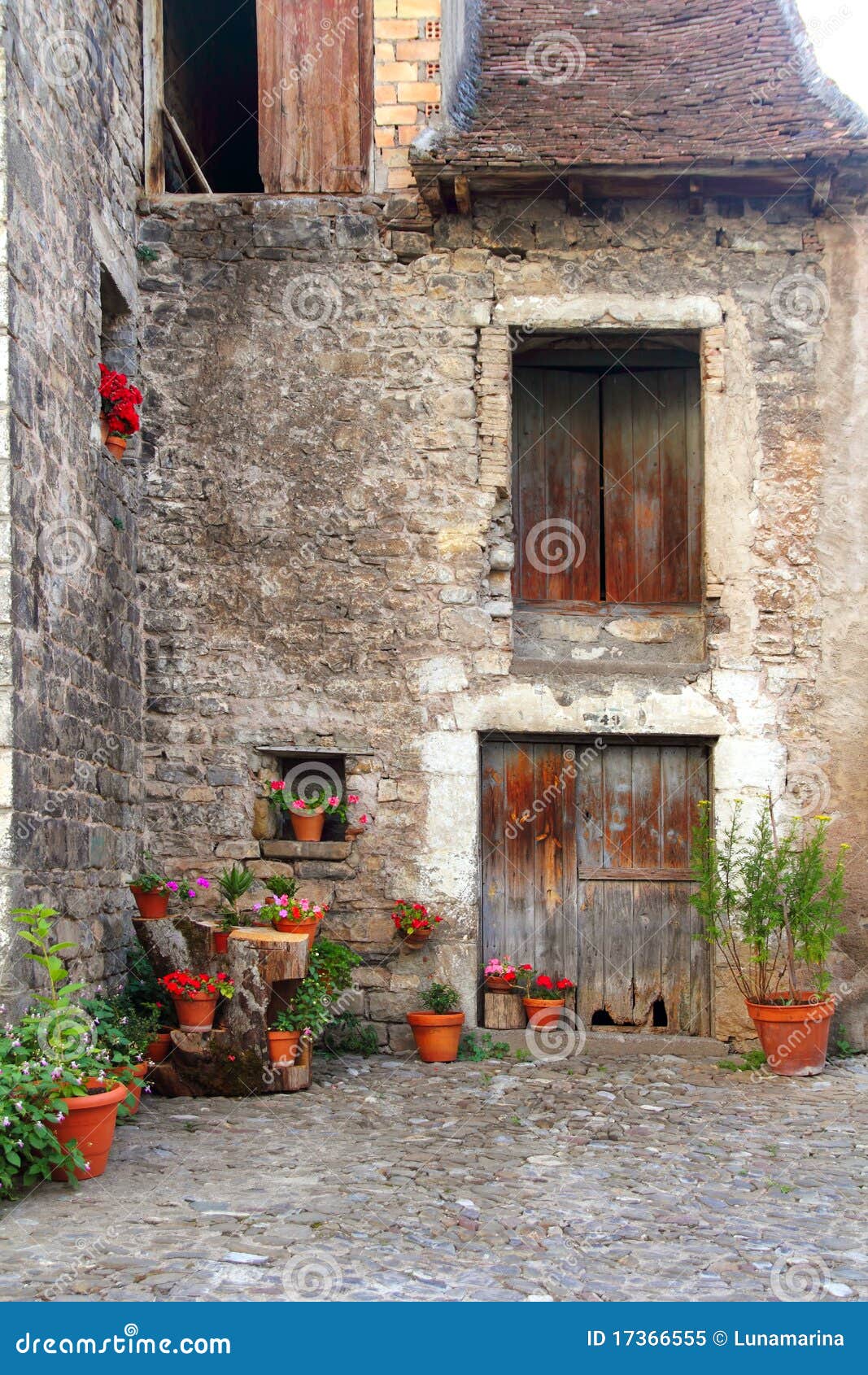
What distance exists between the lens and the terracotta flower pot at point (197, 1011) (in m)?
5.82

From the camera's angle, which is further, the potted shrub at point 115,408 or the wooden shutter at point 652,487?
the wooden shutter at point 652,487

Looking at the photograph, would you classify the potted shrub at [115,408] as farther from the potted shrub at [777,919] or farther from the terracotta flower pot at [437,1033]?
the potted shrub at [777,919]

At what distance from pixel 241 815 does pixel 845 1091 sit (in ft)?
11.8

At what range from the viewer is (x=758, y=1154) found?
4.91 metres

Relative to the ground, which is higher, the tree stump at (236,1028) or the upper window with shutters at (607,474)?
the upper window with shutters at (607,474)

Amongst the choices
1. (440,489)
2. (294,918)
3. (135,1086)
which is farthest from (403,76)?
(135,1086)

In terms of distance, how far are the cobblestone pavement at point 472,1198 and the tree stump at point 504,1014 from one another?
24.5 inches

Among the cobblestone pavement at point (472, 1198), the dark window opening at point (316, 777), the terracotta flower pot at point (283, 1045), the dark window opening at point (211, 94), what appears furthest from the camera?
the dark window opening at point (211, 94)

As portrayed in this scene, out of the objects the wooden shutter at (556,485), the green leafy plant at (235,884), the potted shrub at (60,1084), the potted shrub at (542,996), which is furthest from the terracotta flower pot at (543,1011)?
the potted shrub at (60,1084)

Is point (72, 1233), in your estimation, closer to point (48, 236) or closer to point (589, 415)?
point (48, 236)

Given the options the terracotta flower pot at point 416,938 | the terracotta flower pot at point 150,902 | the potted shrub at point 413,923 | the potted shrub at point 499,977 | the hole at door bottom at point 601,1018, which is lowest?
the hole at door bottom at point 601,1018

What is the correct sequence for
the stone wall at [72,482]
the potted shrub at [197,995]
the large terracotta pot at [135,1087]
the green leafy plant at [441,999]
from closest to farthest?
the stone wall at [72,482]
the large terracotta pot at [135,1087]
the potted shrub at [197,995]
the green leafy plant at [441,999]

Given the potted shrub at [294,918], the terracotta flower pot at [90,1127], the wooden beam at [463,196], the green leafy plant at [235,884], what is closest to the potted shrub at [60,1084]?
the terracotta flower pot at [90,1127]

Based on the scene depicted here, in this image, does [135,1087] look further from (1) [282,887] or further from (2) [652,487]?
(2) [652,487]
